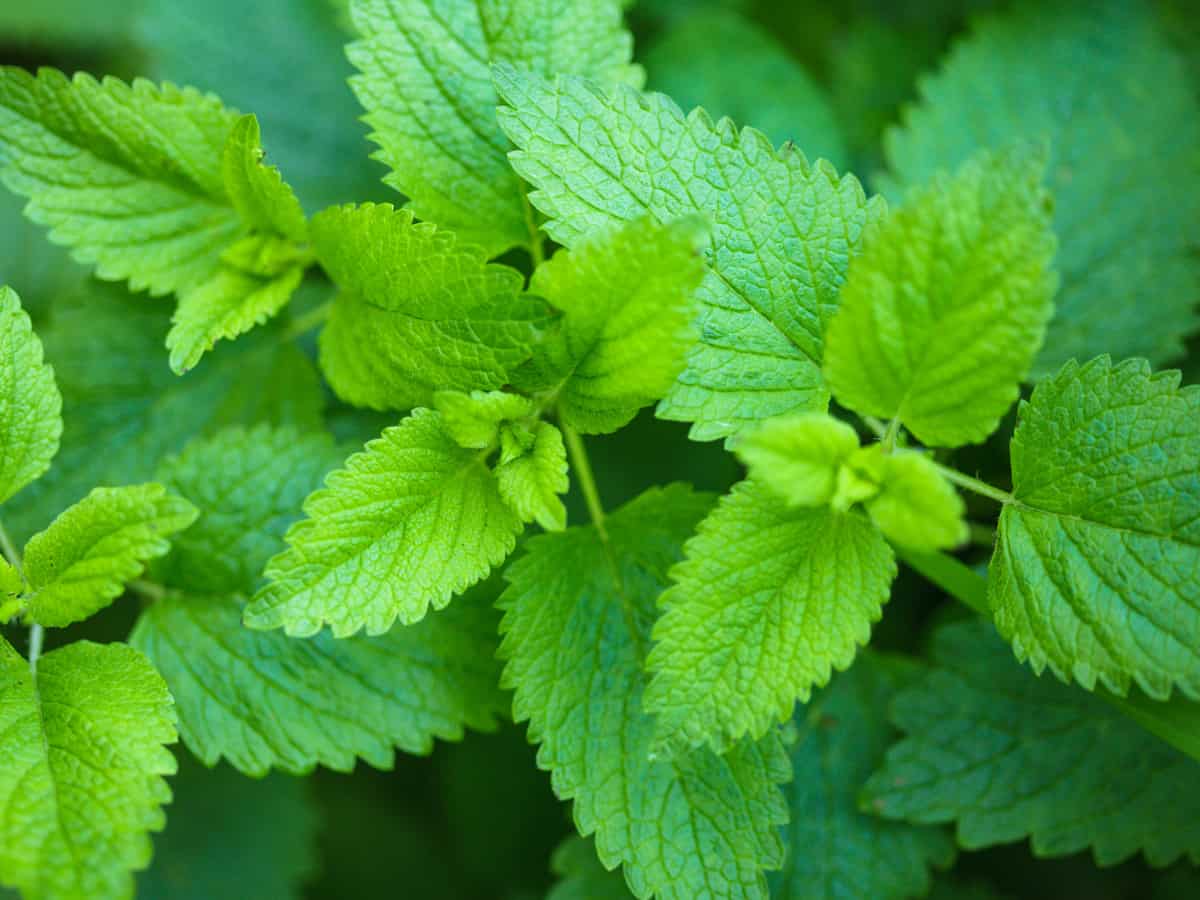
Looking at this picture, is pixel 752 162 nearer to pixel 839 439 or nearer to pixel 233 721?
pixel 839 439

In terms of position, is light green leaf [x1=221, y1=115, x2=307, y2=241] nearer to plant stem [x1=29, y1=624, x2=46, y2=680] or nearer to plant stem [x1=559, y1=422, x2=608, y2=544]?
plant stem [x1=559, y1=422, x2=608, y2=544]

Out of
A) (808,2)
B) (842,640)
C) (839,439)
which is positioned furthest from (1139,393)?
(808,2)

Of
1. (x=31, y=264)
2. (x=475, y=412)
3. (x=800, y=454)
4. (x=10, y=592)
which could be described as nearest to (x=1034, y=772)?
(x=800, y=454)

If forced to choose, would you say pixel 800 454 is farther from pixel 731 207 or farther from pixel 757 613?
pixel 731 207

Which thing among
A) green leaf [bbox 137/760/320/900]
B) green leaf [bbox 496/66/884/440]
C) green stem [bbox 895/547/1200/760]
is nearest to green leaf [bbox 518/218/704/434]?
green leaf [bbox 496/66/884/440]

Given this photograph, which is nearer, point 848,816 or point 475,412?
point 475,412

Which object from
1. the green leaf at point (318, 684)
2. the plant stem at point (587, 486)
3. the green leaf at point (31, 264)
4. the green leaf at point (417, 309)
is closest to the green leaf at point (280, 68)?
the green leaf at point (31, 264)

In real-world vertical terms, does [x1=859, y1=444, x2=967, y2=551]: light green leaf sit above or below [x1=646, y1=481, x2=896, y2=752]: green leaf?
above

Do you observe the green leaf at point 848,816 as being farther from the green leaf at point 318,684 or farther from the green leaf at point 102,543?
the green leaf at point 102,543
